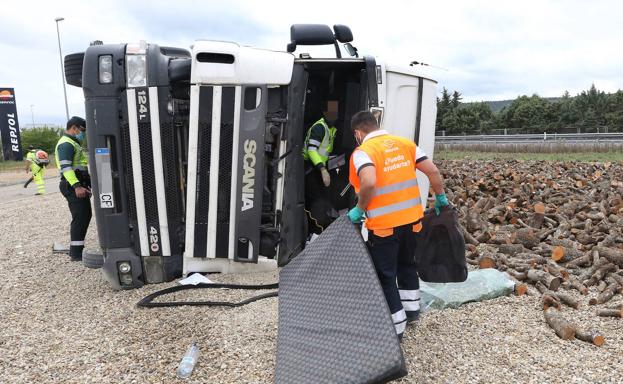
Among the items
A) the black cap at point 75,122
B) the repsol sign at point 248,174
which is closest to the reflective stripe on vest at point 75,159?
the black cap at point 75,122

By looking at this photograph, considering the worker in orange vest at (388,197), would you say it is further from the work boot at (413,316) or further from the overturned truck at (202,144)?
the overturned truck at (202,144)

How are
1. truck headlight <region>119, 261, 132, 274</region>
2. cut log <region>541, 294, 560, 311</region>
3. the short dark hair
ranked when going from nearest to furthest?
1. the short dark hair
2. cut log <region>541, 294, 560, 311</region>
3. truck headlight <region>119, 261, 132, 274</region>

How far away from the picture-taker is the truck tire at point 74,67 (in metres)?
4.94

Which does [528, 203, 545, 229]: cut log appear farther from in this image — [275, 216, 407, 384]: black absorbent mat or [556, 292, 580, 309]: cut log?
[275, 216, 407, 384]: black absorbent mat

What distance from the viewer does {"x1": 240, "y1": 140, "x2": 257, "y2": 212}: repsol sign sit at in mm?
4734

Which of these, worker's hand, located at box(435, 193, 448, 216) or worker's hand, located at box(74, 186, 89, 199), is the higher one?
worker's hand, located at box(435, 193, 448, 216)

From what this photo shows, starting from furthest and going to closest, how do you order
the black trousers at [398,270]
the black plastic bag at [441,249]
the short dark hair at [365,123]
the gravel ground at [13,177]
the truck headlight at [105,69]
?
the gravel ground at [13,177] < the truck headlight at [105,69] < the black plastic bag at [441,249] < the short dark hair at [365,123] < the black trousers at [398,270]

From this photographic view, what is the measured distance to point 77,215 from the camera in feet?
20.1

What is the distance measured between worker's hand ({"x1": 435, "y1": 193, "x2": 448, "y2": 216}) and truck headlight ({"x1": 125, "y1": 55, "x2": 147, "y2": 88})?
2.80 m

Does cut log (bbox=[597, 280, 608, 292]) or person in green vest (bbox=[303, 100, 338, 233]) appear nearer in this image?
cut log (bbox=[597, 280, 608, 292])

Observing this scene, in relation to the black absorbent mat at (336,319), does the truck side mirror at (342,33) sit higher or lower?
higher

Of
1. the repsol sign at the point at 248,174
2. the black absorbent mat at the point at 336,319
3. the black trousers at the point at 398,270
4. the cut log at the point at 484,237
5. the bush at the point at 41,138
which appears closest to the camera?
the black absorbent mat at the point at 336,319

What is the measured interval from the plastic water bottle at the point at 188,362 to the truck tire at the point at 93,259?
276cm

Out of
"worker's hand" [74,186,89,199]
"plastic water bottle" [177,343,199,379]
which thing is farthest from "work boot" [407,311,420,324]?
"worker's hand" [74,186,89,199]
